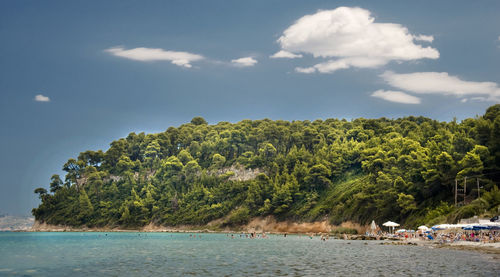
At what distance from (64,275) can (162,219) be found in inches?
6377

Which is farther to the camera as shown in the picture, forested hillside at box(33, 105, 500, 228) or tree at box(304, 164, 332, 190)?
tree at box(304, 164, 332, 190)

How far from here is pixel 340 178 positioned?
166 m

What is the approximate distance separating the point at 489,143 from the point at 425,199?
58.0ft

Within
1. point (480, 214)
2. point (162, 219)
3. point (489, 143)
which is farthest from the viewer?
point (162, 219)

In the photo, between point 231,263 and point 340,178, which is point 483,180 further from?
point 340,178

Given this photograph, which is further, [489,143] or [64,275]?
[489,143]

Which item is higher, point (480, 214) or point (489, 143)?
point (489, 143)

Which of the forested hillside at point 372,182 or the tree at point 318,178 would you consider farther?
the tree at point 318,178

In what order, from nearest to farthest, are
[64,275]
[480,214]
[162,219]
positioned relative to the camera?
[64,275] < [480,214] < [162,219]

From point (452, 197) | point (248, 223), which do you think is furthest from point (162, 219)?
point (452, 197)

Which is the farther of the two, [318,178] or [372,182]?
[318,178]

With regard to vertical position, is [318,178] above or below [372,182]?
above

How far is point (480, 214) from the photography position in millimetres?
71375

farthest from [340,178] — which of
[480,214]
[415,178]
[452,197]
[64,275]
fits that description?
[64,275]
